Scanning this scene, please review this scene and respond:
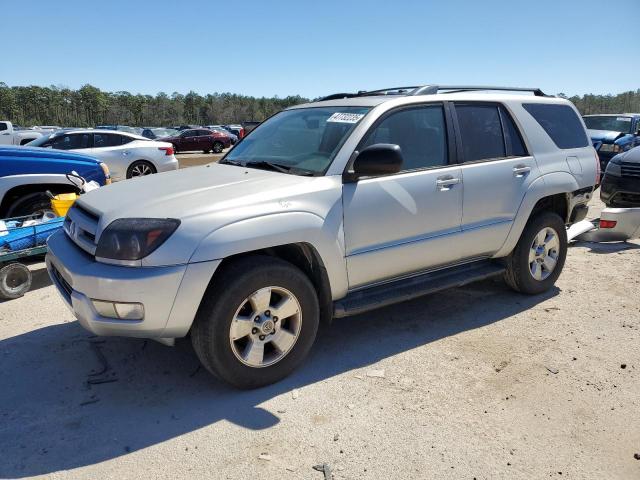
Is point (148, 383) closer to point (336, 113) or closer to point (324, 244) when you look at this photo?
point (324, 244)

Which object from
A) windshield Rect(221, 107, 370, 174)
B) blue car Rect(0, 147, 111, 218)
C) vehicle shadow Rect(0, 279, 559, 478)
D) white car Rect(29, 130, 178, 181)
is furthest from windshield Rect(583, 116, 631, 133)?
blue car Rect(0, 147, 111, 218)

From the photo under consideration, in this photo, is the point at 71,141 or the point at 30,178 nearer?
the point at 30,178

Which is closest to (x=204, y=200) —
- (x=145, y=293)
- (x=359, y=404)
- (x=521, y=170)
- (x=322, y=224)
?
(x=145, y=293)

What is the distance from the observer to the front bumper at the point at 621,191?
701 centimetres

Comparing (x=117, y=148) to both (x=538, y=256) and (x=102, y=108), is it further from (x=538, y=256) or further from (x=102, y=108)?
(x=102, y=108)

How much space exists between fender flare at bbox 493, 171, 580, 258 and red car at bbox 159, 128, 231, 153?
29.1 metres

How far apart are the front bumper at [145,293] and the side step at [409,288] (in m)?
1.04

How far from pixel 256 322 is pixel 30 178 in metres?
4.40

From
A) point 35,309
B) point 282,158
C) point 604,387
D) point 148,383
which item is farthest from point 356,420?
point 35,309

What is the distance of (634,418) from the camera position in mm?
2945

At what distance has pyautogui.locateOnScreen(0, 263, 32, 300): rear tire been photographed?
16.0ft

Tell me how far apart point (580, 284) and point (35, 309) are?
533 centimetres

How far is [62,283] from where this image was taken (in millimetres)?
3344

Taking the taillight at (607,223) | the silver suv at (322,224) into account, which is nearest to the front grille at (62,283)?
the silver suv at (322,224)
